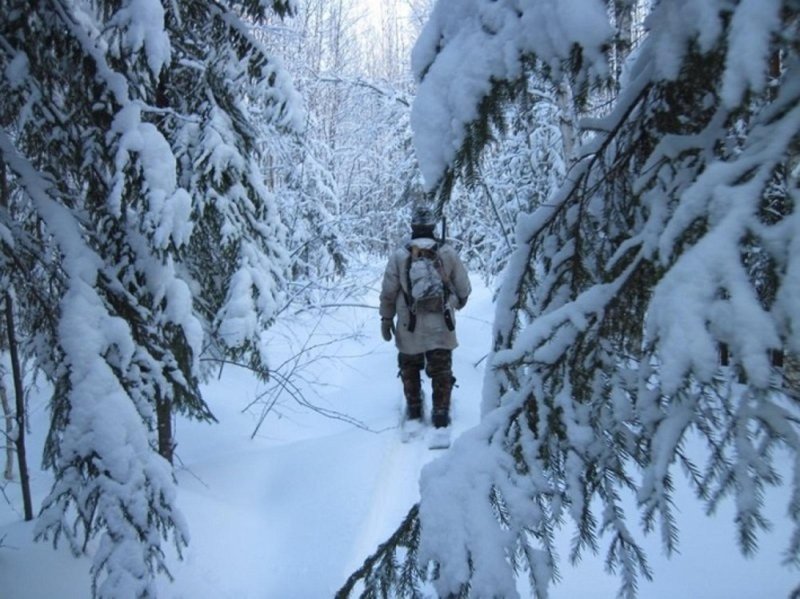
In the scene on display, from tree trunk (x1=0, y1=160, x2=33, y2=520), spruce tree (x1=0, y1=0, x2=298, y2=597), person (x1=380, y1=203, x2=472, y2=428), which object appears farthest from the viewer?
person (x1=380, y1=203, x2=472, y2=428)

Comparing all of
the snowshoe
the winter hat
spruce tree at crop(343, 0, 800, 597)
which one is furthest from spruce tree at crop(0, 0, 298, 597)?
the snowshoe

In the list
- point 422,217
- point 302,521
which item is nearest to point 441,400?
point 422,217

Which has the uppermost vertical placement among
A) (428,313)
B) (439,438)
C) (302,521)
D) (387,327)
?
(428,313)

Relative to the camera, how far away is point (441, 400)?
5504 millimetres

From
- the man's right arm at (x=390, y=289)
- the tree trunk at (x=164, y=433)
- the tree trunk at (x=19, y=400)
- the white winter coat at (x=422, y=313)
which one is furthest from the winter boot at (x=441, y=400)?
the tree trunk at (x=19, y=400)

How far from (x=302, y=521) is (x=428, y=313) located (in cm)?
231

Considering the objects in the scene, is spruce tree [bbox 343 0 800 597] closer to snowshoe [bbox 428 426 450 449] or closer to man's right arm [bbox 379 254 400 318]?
snowshoe [bbox 428 426 450 449]

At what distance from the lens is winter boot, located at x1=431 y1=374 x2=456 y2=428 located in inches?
215

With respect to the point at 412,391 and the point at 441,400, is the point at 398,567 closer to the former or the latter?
the point at 441,400

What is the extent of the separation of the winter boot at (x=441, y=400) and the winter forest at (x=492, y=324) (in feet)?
1.43

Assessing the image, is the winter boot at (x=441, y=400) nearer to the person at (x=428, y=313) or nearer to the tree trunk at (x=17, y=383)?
the person at (x=428, y=313)

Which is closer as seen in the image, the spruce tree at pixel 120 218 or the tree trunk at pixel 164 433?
the spruce tree at pixel 120 218

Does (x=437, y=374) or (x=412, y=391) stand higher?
(x=437, y=374)

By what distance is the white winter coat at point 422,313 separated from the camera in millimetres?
5312
